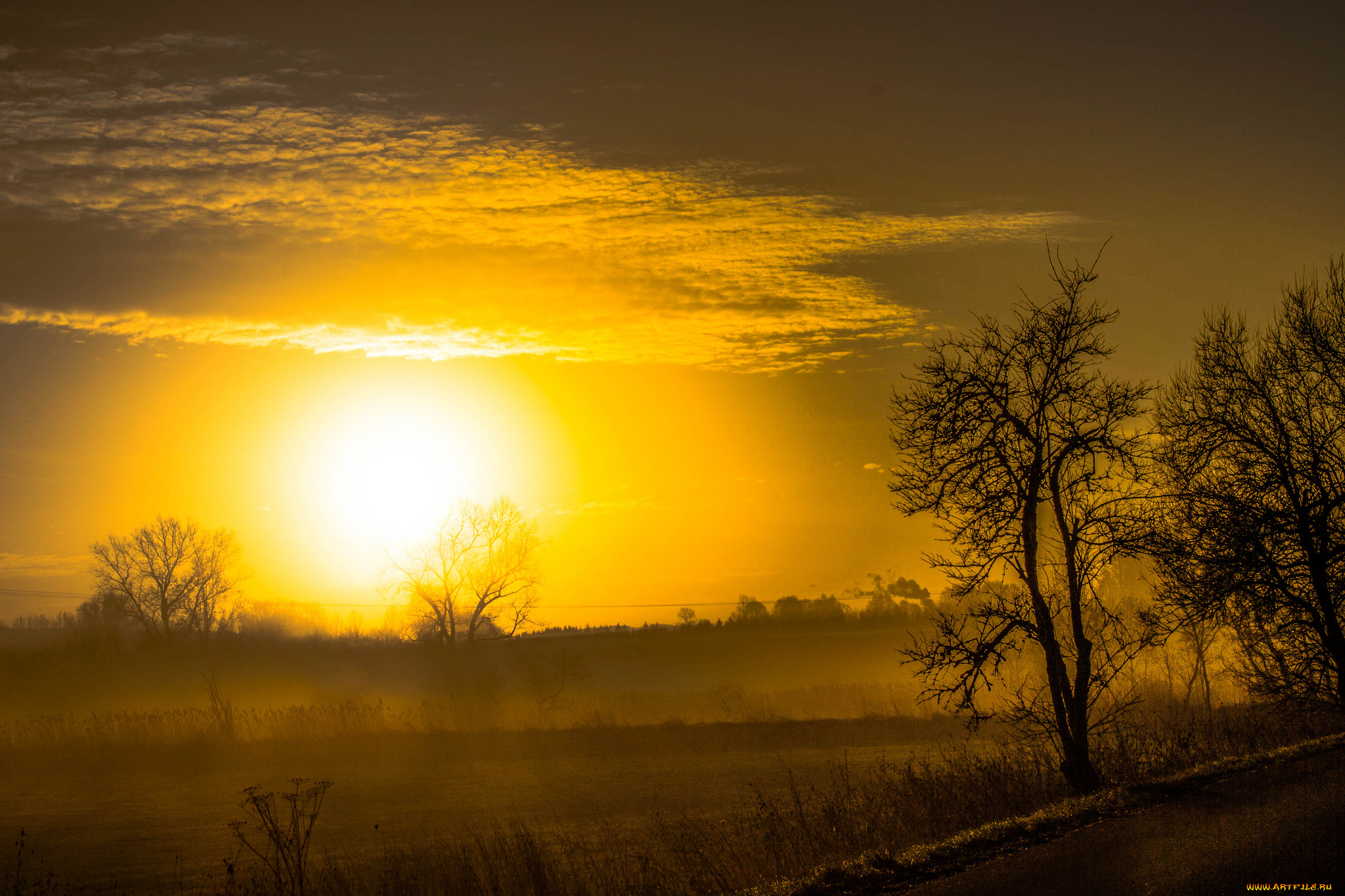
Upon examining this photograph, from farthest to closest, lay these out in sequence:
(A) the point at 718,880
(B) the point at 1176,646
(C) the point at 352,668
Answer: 1. (C) the point at 352,668
2. (B) the point at 1176,646
3. (A) the point at 718,880

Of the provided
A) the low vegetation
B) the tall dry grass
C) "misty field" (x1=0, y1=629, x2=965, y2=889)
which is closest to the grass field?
"misty field" (x1=0, y1=629, x2=965, y2=889)

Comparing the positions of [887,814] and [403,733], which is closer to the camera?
[887,814]

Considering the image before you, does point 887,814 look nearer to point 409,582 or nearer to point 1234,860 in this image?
point 1234,860

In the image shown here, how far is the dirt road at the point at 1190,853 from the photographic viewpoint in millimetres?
7184

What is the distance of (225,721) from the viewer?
4138cm

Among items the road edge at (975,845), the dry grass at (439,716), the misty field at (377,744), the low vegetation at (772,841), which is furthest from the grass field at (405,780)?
the road edge at (975,845)

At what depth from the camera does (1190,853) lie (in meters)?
7.96

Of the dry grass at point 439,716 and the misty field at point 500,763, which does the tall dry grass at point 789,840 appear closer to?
the misty field at point 500,763

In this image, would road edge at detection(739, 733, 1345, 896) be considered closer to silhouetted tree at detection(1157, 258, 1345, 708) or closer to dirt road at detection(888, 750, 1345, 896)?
dirt road at detection(888, 750, 1345, 896)

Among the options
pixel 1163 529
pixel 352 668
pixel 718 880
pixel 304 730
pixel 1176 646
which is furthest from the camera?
pixel 352 668

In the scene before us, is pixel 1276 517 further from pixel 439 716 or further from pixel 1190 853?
pixel 439 716

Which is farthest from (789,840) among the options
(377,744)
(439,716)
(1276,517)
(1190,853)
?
(439,716)

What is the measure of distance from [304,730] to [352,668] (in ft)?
93.1

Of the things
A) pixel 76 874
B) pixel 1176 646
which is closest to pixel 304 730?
pixel 76 874
